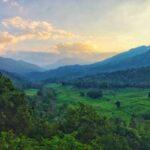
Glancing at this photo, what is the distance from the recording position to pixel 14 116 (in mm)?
78250

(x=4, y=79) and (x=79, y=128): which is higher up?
(x=4, y=79)

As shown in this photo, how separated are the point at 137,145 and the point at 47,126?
26975 millimetres

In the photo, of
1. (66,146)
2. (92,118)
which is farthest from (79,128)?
(66,146)

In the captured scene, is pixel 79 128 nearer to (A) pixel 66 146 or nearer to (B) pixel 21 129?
(B) pixel 21 129

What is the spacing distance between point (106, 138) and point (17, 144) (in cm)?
2936

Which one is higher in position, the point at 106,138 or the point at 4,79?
the point at 4,79

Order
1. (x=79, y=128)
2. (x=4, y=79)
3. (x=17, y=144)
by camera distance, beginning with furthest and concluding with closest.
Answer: (x=4, y=79)
(x=79, y=128)
(x=17, y=144)

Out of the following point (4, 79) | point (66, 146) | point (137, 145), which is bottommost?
point (137, 145)

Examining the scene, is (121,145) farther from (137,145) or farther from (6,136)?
(6,136)

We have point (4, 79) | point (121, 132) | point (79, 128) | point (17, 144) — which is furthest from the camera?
point (121, 132)

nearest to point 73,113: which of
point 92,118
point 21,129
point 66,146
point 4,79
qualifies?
point 92,118

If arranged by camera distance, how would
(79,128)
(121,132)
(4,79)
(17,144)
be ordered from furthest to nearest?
(121,132)
(4,79)
(79,128)
(17,144)

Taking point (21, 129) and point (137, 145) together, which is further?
point (137, 145)

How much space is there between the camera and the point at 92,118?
7806 centimetres
